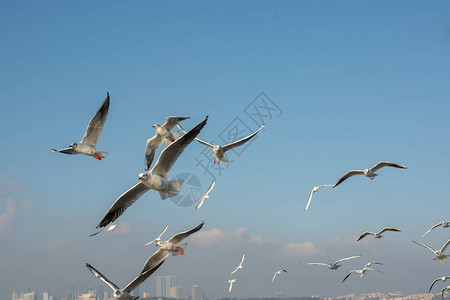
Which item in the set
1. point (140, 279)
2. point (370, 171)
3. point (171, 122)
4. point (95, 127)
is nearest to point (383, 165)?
point (370, 171)

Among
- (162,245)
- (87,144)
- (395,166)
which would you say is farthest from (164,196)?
(395,166)

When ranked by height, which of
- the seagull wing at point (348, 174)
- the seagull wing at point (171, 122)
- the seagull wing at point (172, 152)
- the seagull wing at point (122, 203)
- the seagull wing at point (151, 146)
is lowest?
the seagull wing at point (122, 203)

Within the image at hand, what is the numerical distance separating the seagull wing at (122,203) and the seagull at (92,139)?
379 cm

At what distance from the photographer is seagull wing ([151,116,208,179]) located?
15039mm

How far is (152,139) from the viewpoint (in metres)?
23.2

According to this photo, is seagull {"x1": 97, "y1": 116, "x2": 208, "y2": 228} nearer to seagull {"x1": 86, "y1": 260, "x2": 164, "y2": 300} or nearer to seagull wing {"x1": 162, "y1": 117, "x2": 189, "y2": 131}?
seagull {"x1": 86, "y1": 260, "x2": 164, "y2": 300}

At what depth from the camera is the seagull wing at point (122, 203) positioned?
16809 millimetres

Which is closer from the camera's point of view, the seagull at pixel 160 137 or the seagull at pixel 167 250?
the seagull at pixel 167 250

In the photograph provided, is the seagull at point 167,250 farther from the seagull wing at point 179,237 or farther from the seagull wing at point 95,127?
the seagull wing at point 95,127

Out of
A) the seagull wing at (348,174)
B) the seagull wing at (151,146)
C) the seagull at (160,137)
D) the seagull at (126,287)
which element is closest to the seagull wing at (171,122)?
the seagull at (160,137)

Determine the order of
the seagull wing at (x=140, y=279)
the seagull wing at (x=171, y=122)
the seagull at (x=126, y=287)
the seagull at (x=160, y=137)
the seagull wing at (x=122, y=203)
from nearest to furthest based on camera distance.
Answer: the seagull wing at (x=140, y=279), the seagull at (x=126, y=287), the seagull wing at (x=122, y=203), the seagull wing at (x=171, y=122), the seagull at (x=160, y=137)

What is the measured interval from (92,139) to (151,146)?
3.52 metres

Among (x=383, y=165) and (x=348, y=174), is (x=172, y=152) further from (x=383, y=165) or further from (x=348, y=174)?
→ (x=348, y=174)

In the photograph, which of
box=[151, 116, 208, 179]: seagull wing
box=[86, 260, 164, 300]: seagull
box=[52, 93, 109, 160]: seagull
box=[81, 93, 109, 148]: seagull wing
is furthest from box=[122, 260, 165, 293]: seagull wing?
box=[81, 93, 109, 148]: seagull wing
